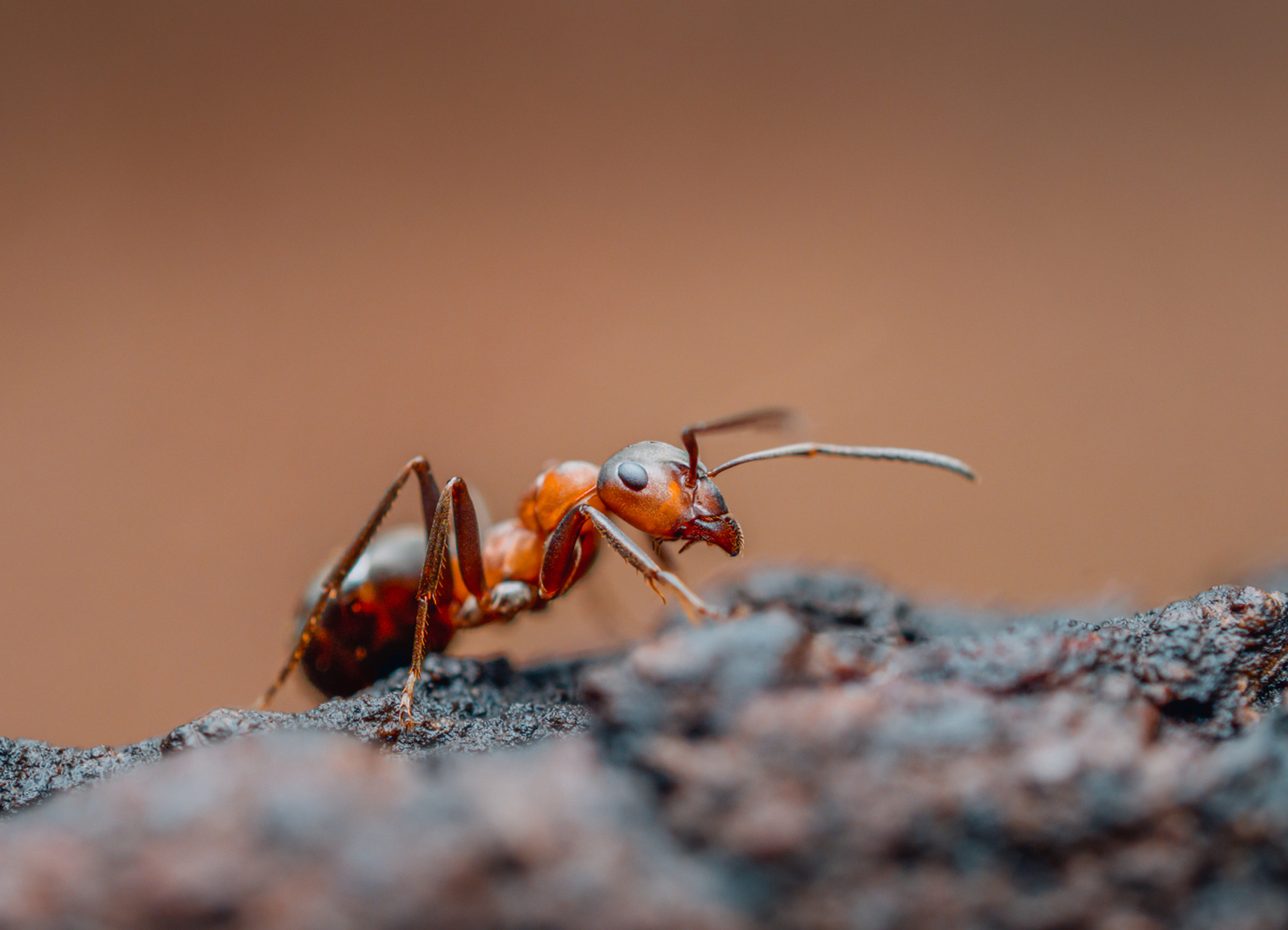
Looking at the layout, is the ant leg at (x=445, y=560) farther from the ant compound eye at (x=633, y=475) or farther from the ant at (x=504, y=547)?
the ant compound eye at (x=633, y=475)

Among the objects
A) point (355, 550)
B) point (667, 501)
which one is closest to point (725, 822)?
point (667, 501)

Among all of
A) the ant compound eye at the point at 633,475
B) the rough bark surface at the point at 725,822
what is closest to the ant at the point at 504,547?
the ant compound eye at the point at 633,475

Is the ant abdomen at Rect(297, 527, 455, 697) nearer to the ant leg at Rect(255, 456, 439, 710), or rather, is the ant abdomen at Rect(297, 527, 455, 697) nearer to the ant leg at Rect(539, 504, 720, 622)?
the ant leg at Rect(255, 456, 439, 710)

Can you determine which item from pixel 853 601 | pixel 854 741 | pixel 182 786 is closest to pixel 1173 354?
pixel 853 601

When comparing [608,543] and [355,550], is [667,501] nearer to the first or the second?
[608,543]

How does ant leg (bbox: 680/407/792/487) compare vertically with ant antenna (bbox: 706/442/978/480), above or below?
above

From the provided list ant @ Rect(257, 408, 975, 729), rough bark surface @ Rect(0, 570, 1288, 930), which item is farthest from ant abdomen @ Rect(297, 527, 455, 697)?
rough bark surface @ Rect(0, 570, 1288, 930)
